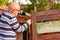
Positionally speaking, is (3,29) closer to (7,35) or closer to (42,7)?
(7,35)

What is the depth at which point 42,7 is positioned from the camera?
24.5 feet

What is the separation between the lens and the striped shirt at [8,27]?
5434 mm

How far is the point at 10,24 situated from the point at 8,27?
0.25 ft

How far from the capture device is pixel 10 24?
545 centimetres

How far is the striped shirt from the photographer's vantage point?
5434 millimetres

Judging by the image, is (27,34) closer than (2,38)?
No

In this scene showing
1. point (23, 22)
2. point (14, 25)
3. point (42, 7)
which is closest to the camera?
point (14, 25)

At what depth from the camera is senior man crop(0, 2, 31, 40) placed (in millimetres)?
5430

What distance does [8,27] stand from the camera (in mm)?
5484

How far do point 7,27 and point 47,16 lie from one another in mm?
793

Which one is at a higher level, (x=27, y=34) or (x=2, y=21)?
(x=2, y=21)

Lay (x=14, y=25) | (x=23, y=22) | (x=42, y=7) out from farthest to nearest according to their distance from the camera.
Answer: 1. (x=42, y=7)
2. (x=23, y=22)
3. (x=14, y=25)

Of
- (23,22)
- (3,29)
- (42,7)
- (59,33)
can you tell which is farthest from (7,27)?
(42,7)

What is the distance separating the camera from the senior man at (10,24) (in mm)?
5430
